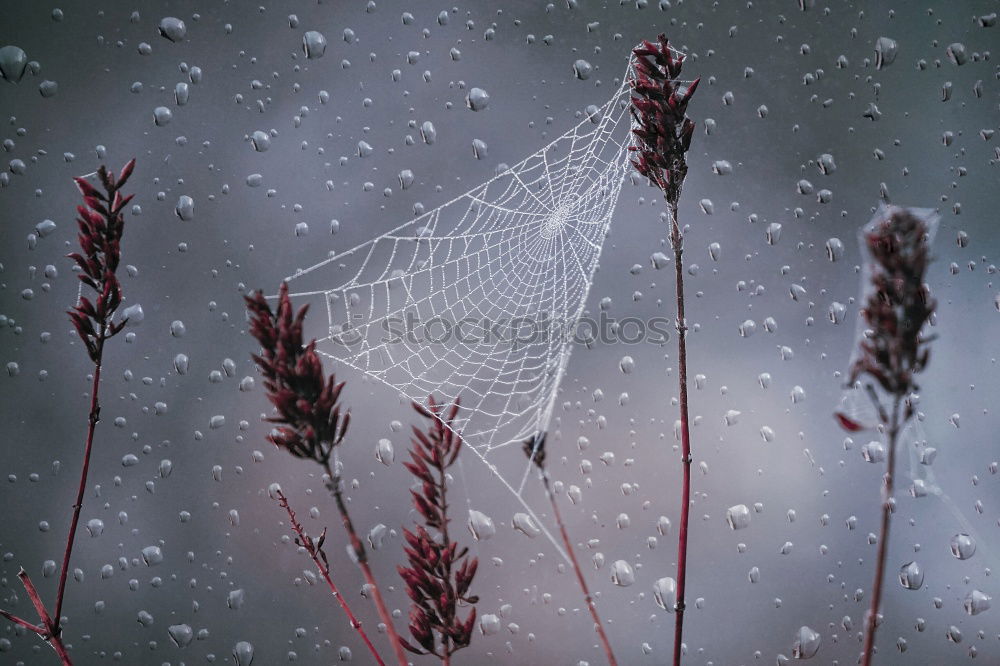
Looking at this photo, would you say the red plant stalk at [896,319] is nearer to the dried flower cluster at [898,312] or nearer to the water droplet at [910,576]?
the dried flower cluster at [898,312]

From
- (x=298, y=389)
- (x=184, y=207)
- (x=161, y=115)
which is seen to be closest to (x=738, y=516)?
(x=298, y=389)

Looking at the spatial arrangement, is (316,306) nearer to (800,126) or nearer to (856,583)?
(800,126)

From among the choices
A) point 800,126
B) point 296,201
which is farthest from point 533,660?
point 800,126

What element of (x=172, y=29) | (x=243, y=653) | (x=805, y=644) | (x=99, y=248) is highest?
(x=172, y=29)

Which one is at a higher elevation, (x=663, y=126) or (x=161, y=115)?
(x=161, y=115)

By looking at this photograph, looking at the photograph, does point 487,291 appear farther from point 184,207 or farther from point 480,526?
point 184,207

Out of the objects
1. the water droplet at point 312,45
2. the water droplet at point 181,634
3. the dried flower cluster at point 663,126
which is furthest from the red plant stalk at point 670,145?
the water droplet at point 181,634
